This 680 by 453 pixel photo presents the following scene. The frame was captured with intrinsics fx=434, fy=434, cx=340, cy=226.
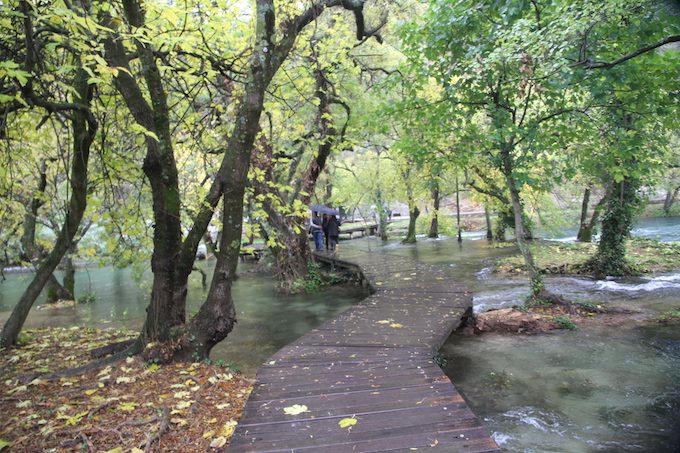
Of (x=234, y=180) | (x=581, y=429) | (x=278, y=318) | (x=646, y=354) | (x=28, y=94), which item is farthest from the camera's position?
(x=278, y=318)

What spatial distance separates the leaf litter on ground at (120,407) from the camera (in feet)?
11.7

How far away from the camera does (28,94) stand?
3.86 m

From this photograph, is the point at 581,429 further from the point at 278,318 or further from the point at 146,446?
the point at 278,318

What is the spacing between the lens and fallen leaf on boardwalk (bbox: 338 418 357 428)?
132 inches

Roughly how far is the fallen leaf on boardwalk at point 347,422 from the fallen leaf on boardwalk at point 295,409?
38 cm

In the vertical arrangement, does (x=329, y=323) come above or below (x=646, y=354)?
above

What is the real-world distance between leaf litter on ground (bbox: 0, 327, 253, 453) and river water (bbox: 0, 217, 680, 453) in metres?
1.82

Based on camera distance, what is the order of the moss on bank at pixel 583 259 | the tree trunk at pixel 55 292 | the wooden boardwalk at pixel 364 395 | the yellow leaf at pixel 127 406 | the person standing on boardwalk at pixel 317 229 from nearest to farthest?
the wooden boardwalk at pixel 364 395 → the yellow leaf at pixel 127 406 → the moss on bank at pixel 583 259 → the tree trunk at pixel 55 292 → the person standing on boardwalk at pixel 317 229

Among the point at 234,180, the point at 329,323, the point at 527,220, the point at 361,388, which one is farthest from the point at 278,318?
the point at 527,220

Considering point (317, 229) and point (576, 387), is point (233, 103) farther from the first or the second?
point (317, 229)

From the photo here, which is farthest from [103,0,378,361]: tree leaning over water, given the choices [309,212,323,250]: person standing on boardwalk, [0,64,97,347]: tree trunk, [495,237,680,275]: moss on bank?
[309,212,323,250]: person standing on boardwalk

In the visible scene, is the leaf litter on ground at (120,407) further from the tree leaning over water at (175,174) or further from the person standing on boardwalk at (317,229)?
the person standing on boardwalk at (317,229)

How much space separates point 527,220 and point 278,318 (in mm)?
13426

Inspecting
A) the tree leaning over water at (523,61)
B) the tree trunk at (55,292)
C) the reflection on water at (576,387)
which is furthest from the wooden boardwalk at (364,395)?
the tree trunk at (55,292)
